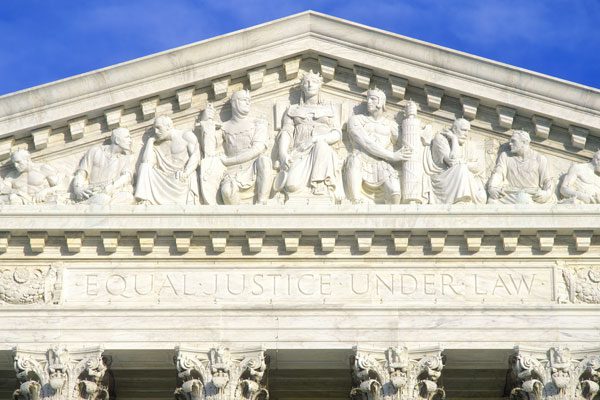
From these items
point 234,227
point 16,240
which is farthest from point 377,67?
point 16,240

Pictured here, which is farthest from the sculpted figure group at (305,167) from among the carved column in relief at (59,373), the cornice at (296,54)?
the carved column in relief at (59,373)

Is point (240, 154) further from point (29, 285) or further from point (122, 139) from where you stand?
point (29, 285)

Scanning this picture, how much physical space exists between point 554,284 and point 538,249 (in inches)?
27.0

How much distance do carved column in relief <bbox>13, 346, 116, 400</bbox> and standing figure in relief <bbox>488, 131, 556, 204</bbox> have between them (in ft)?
24.9

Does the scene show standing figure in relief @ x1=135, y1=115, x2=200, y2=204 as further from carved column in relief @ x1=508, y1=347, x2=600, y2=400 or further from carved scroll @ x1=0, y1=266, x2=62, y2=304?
carved column in relief @ x1=508, y1=347, x2=600, y2=400

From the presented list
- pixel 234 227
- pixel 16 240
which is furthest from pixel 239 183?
pixel 16 240

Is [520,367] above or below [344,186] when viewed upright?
below

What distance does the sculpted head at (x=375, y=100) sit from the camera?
4244 cm

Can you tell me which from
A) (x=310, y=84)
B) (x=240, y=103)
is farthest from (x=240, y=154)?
(x=310, y=84)

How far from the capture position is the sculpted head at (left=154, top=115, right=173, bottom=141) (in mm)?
42375

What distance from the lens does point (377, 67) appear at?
42.5m

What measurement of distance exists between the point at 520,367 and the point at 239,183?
5.94 m

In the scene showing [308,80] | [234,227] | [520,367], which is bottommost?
[520,367]

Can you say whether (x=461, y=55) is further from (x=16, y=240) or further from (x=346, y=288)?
(x=16, y=240)
